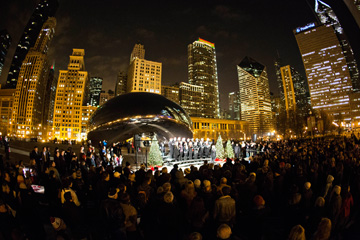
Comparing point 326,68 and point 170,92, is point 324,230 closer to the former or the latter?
point 170,92

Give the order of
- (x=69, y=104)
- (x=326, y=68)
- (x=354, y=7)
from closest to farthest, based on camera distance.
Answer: (x=354, y=7)
(x=69, y=104)
(x=326, y=68)

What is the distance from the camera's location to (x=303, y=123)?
60250 millimetres

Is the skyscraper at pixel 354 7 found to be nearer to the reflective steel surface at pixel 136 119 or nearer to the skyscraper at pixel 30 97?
the reflective steel surface at pixel 136 119

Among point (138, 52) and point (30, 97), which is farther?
point (138, 52)

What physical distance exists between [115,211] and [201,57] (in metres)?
194

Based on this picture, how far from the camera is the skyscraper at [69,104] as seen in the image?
104812 mm

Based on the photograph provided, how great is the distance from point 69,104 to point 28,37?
125 metres

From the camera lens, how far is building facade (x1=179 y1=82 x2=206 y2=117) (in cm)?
15188

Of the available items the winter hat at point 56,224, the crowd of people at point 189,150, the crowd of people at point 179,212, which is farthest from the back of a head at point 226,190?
the crowd of people at point 189,150

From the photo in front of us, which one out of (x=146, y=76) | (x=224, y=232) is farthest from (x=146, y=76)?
(x=224, y=232)

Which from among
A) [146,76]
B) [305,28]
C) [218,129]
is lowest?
[218,129]

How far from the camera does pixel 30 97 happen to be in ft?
359

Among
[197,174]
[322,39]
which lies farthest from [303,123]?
[322,39]

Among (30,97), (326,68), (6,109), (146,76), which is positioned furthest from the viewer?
(326,68)
